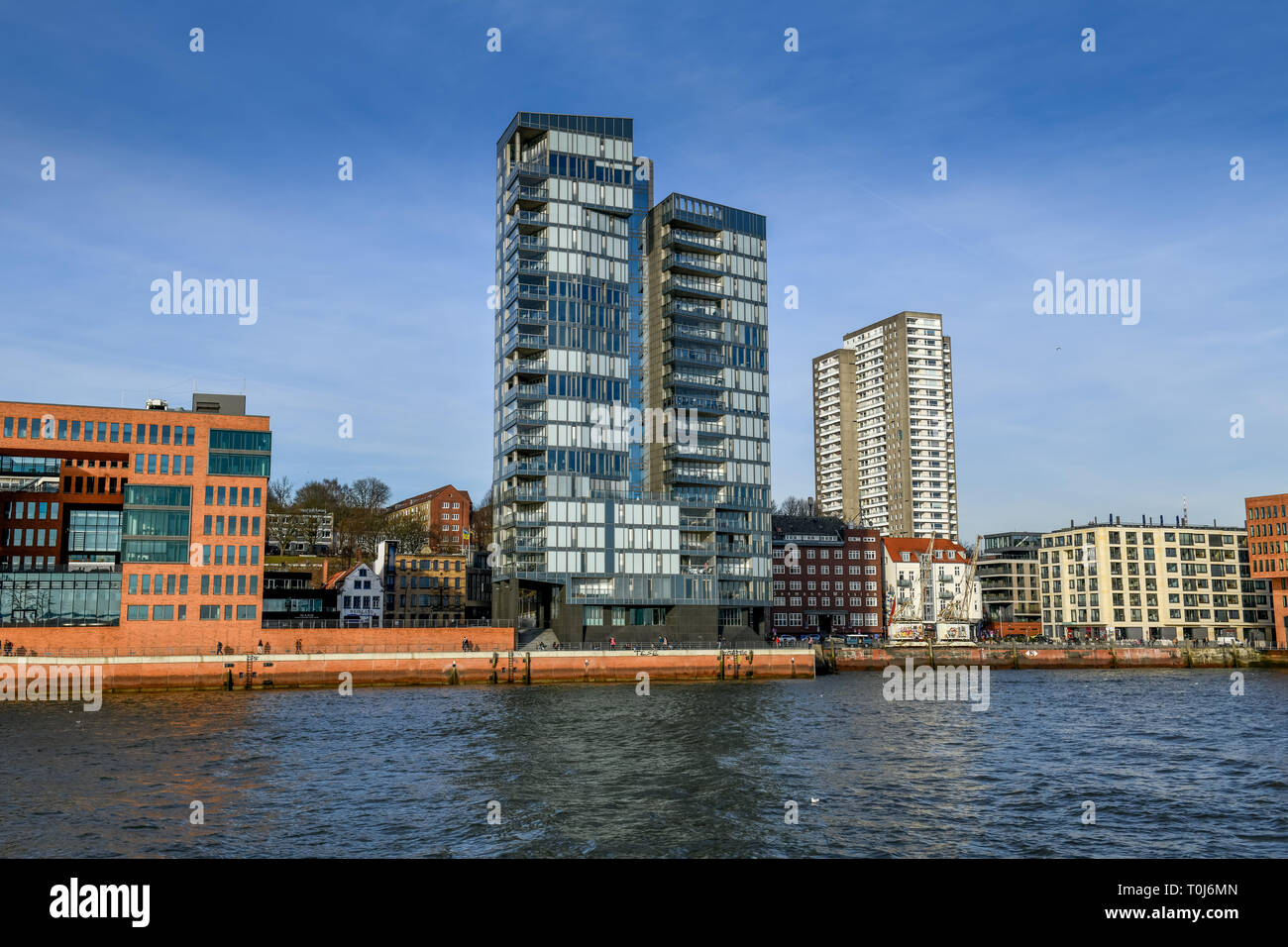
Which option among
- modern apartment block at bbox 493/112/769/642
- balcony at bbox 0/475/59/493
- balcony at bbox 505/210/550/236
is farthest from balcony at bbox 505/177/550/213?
balcony at bbox 0/475/59/493

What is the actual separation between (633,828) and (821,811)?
7.58 meters

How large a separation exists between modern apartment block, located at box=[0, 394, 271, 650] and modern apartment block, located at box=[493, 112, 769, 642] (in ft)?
106

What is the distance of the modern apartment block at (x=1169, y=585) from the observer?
7072 inches

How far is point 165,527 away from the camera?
9994 centimetres

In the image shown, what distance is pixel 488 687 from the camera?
97938 millimetres

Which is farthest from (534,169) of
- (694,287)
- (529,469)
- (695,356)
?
(529,469)

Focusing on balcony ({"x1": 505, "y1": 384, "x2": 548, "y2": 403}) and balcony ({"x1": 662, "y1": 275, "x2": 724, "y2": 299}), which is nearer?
balcony ({"x1": 505, "y1": 384, "x2": 548, "y2": 403})

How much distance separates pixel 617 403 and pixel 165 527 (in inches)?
2170

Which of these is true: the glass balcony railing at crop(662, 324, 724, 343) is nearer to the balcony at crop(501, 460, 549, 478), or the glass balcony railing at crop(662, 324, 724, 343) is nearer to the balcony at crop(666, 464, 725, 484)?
the balcony at crop(666, 464, 725, 484)

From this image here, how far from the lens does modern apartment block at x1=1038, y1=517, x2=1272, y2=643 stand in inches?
7072

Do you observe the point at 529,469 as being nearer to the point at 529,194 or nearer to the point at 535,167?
the point at 529,194

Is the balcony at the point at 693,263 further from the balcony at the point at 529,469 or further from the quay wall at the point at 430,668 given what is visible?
the quay wall at the point at 430,668

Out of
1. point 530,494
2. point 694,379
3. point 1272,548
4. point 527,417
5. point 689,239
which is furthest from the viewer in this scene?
point 1272,548
